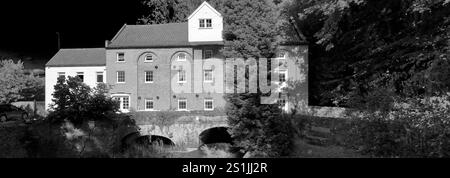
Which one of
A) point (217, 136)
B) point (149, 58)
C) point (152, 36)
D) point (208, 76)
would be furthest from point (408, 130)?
point (152, 36)

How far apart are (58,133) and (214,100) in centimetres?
1869

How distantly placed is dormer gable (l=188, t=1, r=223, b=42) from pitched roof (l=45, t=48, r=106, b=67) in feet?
32.9

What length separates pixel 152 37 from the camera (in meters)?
35.8

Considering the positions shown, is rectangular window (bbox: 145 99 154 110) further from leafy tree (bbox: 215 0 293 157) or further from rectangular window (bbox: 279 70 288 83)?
leafy tree (bbox: 215 0 293 157)

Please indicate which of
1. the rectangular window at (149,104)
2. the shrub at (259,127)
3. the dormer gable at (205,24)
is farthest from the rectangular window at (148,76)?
the shrub at (259,127)

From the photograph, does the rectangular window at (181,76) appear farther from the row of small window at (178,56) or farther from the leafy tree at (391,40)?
the leafy tree at (391,40)

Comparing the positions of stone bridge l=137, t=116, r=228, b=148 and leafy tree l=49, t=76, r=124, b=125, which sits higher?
leafy tree l=49, t=76, r=124, b=125

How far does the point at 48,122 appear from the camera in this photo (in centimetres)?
1698

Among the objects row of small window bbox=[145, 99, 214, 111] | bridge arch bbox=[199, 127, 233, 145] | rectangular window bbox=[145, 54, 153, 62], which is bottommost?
bridge arch bbox=[199, 127, 233, 145]

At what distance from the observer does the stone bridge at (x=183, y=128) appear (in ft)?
78.7

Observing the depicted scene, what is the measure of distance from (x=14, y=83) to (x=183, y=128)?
72.3ft

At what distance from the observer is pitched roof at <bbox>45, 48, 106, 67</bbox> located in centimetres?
3631

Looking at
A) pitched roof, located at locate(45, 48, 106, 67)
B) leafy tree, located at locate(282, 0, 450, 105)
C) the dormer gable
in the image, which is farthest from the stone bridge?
pitched roof, located at locate(45, 48, 106, 67)
